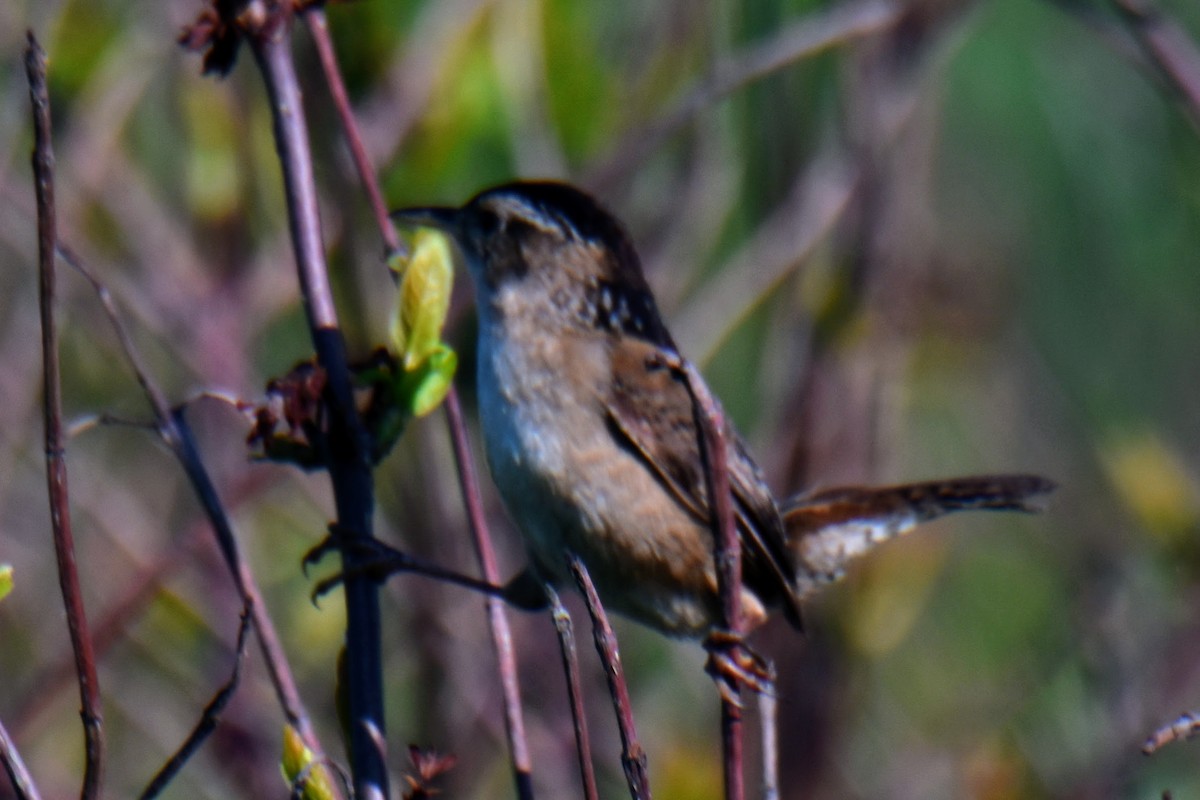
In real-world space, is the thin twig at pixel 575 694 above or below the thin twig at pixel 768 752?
above

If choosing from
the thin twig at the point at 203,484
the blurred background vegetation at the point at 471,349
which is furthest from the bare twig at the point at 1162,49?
the thin twig at the point at 203,484

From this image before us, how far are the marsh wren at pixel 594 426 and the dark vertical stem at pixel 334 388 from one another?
0.82 meters

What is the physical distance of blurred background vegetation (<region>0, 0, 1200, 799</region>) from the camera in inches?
152

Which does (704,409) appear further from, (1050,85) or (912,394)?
(1050,85)

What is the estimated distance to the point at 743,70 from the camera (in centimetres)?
327

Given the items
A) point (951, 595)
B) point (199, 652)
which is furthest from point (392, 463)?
point (951, 595)

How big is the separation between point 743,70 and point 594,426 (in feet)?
2.88

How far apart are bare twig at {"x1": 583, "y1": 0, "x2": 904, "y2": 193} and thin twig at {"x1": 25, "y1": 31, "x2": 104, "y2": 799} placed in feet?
6.07

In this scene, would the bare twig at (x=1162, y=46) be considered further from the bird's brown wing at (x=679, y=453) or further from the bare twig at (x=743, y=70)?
the bird's brown wing at (x=679, y=453)

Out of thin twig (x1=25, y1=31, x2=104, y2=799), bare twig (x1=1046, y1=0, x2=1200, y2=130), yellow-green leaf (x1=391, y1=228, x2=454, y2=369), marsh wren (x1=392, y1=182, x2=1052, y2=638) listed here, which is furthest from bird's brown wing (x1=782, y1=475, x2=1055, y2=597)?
thin twig (x1=25, y1=31, x2=104, y2=799)

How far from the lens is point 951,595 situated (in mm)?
6078

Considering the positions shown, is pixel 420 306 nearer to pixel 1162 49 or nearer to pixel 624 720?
pixel 624 720

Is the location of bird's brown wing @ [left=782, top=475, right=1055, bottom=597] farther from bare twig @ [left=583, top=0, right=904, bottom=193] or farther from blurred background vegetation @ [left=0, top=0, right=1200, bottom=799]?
bare twig @ [left=583, top=0, right=904, bottom=193]

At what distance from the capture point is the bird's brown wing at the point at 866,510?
3.63m
